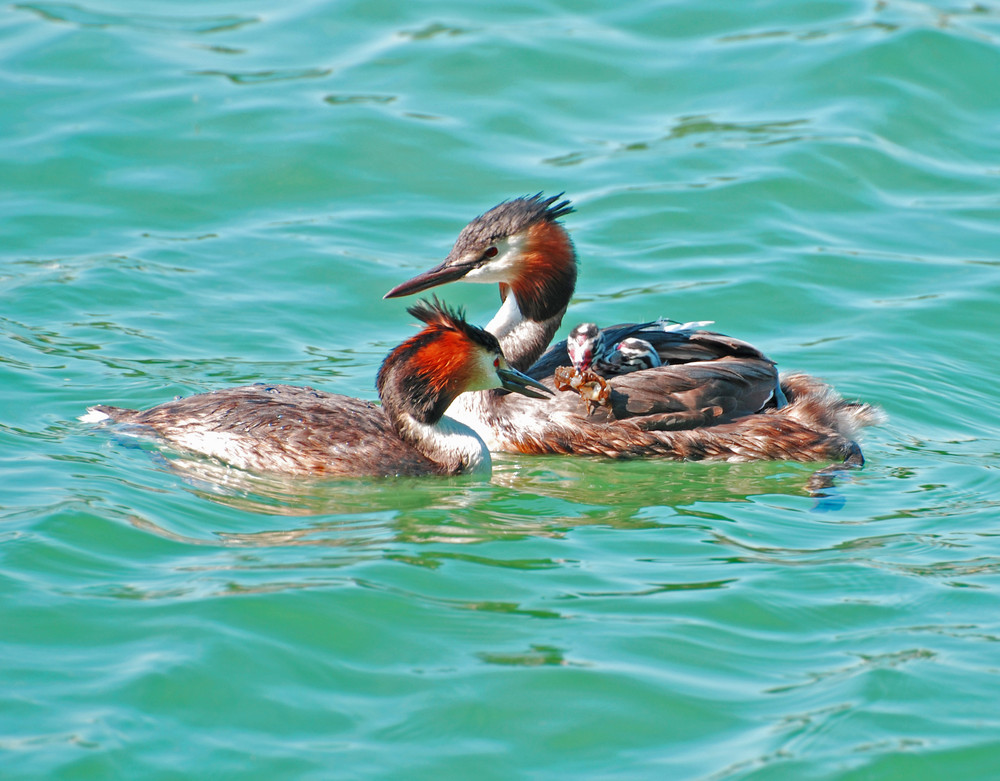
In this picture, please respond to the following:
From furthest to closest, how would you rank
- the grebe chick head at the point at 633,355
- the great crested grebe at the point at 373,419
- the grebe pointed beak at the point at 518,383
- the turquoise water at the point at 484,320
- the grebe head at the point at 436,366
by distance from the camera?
the grebe chick head at the point at 633,355
the grebe pointed beak at the point at 518,383
the grebe head at the point at 436,366
the great crested grebe at the point at 373,419
the turquoise water at the point at 484,320

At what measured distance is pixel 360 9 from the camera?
15.2m

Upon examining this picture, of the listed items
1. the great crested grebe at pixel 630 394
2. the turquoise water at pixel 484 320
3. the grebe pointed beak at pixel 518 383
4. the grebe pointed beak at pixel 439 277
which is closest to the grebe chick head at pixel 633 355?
the great crested grebe at pixel 630 394

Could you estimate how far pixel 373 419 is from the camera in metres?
7.64

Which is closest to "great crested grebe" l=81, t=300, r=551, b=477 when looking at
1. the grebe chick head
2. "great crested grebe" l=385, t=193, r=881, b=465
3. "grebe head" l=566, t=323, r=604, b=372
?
"grebe head" l=566, t=323, r=604, b=372

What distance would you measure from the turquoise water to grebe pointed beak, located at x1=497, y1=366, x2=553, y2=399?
469 millimetres

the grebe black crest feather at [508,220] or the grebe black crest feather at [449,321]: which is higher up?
the grebe black crest feather at [508,220]

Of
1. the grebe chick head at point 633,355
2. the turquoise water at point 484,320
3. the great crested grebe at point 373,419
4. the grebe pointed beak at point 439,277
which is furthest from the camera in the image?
the grebe pointed beak at point 439,277

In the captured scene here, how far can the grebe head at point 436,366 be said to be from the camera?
746 centimetres

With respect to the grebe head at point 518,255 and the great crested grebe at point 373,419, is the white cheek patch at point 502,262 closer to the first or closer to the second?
the grebe head at point 518,255

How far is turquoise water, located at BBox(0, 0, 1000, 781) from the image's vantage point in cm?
509

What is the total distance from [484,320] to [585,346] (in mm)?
2823

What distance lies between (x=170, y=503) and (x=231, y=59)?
855 centimetres

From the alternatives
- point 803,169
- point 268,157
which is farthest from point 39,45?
point 803,169

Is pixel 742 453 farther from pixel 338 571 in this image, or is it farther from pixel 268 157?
pixel 268 157
